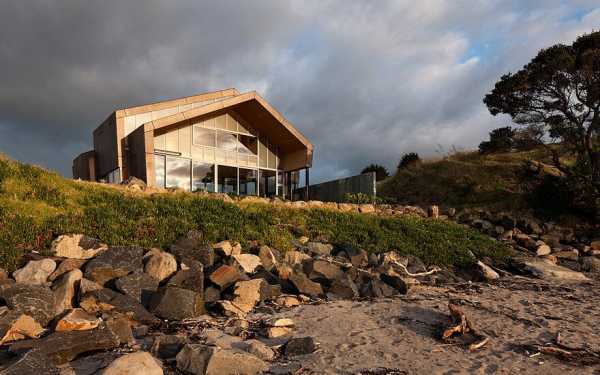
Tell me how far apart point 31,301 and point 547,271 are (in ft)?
37.1

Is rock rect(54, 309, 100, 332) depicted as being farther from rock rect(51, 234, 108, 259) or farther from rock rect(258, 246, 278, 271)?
rock rect(258, 246, 278, 271)

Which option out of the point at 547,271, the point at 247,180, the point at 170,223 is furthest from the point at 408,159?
the point at 170,223

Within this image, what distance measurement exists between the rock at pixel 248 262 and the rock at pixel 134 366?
11.9 feet

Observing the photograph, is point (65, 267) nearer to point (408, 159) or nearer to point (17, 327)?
point (17, 327)

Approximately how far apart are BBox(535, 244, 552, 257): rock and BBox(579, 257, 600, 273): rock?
0.96m

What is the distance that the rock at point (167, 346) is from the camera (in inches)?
165

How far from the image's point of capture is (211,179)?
68.5 ft

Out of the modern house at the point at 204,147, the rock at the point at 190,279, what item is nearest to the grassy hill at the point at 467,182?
the modern house at the point at 204,147

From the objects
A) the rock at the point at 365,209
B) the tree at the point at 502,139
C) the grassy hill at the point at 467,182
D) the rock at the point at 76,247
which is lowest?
the rock at the point at 76,247

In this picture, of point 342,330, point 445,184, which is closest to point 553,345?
point 342,330

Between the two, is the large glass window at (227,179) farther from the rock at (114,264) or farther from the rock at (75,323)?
the rock at (75,323)

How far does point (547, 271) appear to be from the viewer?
32.2ft

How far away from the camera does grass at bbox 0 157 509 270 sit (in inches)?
291

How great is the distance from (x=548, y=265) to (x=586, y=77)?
13.1 meters
